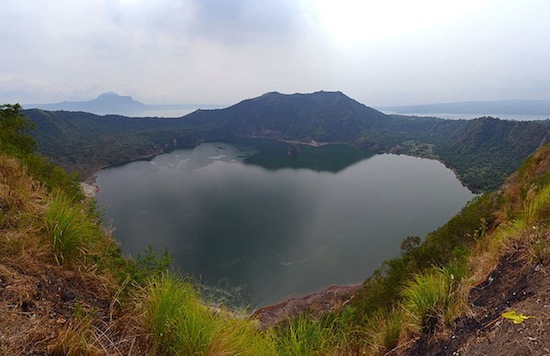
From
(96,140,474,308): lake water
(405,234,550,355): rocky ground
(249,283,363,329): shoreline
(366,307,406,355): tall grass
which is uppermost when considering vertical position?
(405,234,550,355): rocky ground

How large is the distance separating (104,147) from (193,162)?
29916 mm

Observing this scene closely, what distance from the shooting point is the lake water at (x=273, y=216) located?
30.6m

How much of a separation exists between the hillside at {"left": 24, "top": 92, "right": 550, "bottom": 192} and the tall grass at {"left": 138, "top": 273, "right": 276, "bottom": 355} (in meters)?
68.6

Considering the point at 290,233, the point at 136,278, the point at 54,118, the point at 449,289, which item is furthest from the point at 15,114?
the point at 54,118

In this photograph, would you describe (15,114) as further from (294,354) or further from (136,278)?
(294,354)

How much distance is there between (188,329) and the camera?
2008mm

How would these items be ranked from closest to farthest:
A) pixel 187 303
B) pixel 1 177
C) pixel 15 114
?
pixel 187 303, pixel 1 177, pixel 15 114

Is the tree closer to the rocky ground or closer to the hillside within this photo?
the rocky ground

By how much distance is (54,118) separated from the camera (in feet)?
359

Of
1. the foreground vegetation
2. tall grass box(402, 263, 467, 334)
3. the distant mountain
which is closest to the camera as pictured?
the foreground vegetation

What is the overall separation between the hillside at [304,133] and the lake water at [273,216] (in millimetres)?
10323

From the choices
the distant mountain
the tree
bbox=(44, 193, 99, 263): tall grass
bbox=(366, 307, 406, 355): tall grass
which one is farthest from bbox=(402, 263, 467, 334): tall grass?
the distant mountain

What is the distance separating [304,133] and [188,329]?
15057 centimetres

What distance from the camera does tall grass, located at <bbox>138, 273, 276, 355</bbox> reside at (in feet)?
6.48
